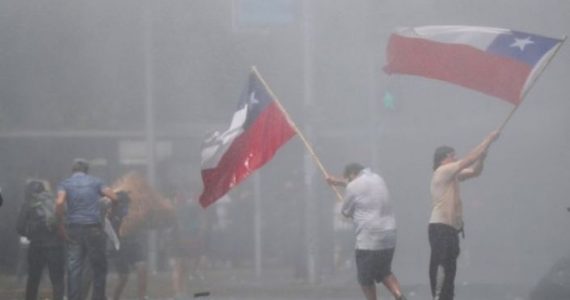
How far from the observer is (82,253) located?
31.0 ft

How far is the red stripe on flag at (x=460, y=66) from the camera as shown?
27.0 ft

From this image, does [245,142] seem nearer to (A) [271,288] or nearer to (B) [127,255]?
(B) [127,255]

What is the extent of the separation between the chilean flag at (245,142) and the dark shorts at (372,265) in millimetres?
726

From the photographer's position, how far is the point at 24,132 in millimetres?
13609

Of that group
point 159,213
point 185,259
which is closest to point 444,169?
point 159,213

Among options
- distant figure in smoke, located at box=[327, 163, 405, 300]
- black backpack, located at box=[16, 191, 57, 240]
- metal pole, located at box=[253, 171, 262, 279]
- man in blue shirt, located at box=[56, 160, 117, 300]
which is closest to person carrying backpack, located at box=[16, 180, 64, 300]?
black backpack, located at box=[16, 191, 57, 240]

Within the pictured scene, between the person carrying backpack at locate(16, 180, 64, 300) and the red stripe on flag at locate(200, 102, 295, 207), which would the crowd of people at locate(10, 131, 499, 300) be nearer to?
the person carrying backpack at locate(16, 180, 64, 300)

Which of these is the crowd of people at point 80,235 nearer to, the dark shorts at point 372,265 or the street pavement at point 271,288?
the street pavement at point 271,288

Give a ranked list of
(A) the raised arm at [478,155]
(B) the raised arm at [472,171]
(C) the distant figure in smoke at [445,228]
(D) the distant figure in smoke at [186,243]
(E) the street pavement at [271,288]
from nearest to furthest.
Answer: (A) the raised arm at [478,155] → (C) the distant figure in smoke at [445,228] → (B) the raised arm at [472,171] → (D) the distant figure in smoke at [186,243] → (E) the street pavement at [271,288]

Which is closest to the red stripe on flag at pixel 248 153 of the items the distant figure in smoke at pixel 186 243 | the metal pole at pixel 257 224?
the distant figure in smoke at pixel 186 243

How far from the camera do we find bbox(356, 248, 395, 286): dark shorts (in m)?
8.42

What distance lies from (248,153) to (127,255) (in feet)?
5.77

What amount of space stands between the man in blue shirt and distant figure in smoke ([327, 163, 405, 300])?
1.63 meters

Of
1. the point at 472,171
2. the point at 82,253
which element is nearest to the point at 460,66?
the point at 472,171
